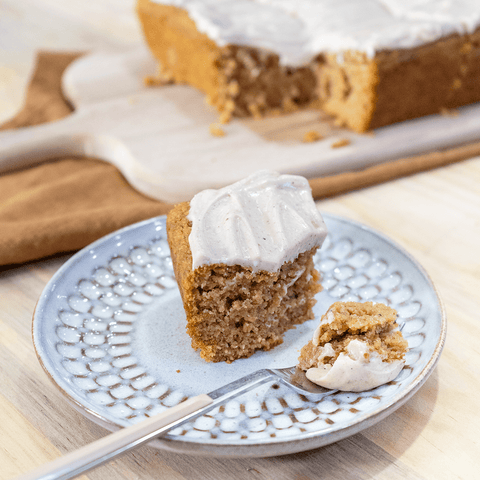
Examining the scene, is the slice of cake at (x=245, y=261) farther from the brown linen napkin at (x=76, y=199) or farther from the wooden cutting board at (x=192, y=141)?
the wooden cutting board at (x=192, y=141)

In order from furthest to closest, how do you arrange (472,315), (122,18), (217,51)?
(122,18) → (217,51) → (472,315)

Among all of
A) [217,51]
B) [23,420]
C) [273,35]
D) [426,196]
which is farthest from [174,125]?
[23,420]

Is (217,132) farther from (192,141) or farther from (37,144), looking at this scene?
(37,144)

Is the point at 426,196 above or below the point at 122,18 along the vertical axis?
below

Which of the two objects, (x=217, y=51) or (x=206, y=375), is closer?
(x=206, y=375)

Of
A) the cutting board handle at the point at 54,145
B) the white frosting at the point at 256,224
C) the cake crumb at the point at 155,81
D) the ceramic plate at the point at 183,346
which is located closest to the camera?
the ceramic plate at the point at 183,346

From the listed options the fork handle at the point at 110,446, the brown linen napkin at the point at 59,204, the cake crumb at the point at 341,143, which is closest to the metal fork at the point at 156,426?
the fork handle at the point at 110,446

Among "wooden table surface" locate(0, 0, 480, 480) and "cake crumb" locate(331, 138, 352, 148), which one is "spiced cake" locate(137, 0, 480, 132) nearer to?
"cake crumb" locate(331, 138, 352, 148)

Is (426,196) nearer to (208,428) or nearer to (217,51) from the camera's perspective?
(217,51)
